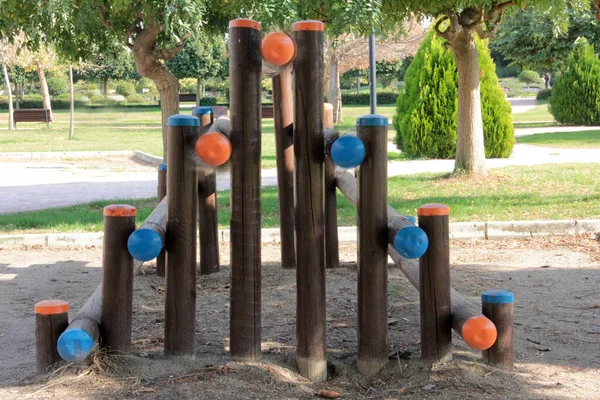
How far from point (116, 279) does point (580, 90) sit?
25627 millimetres

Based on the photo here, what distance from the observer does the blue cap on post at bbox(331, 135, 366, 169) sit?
335 cm

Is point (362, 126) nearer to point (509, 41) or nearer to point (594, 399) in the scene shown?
point (594, 399)

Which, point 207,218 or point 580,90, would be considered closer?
point 207,218

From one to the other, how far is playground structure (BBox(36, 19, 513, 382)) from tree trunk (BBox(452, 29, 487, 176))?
27.6ft

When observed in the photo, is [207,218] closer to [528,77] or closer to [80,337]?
[80,337]

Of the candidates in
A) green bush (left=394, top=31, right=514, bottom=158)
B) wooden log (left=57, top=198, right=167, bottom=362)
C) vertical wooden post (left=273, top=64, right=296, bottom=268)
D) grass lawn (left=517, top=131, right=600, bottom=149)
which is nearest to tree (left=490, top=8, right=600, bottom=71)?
grass lawn (left=517, top=131, right=600, bottom=149)

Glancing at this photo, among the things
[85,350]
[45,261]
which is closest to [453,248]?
[45,261]

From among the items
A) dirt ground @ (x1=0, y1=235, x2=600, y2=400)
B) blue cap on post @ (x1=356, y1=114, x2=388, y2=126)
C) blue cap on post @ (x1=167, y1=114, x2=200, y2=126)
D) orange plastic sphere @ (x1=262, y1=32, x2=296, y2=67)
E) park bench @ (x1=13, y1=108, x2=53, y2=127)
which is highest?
park bench @ (x1=13, y1=108, x2=53, y2=127)

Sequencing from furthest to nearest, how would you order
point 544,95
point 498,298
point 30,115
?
1. point 544,95
2. point 30,115
3. point 498,298

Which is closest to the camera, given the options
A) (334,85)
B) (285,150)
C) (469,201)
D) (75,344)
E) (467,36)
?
(75,344)

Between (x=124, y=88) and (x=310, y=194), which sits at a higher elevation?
(x=124, y=88)

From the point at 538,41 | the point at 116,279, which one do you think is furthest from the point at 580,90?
the point at 116,279

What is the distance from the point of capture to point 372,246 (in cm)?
356

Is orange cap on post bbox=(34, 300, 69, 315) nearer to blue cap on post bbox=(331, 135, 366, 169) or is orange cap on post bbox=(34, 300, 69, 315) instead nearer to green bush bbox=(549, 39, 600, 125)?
blue cap on post bbox=(331, 135, 366, 169)
